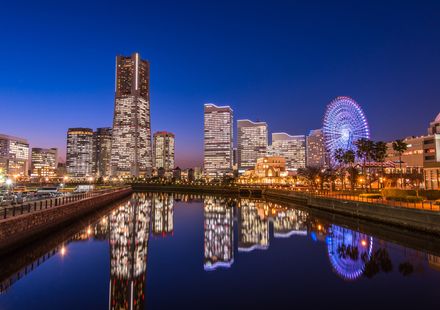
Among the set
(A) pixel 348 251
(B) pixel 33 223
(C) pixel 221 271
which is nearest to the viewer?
(C) pixel 221 271

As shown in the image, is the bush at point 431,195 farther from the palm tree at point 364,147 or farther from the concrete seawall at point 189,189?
the concrete seawall at point 189,189

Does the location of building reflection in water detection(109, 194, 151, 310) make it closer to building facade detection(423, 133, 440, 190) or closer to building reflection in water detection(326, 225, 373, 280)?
building reflection in water detection(326, 225, 373, 280)

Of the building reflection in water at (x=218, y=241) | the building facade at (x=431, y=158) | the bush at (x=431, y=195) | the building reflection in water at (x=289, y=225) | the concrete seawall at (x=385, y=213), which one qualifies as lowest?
the building reflection in water at (x=218, y=241)

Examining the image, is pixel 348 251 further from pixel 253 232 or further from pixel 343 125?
pixel 343 125

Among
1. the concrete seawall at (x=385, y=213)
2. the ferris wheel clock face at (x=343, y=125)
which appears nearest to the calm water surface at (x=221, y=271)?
the concrete seawall at (x=385, y=213)

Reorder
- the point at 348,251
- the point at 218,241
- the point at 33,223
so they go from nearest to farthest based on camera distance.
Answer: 1. the point at 33,223
2. the point at 348,251
3. the point at 218,241

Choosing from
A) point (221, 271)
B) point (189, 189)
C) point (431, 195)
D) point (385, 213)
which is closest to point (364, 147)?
point (431, 195)
